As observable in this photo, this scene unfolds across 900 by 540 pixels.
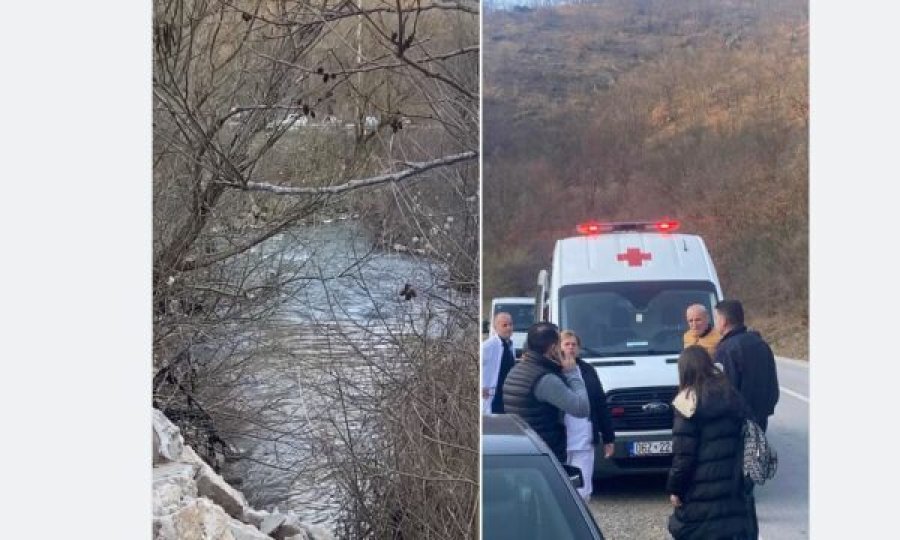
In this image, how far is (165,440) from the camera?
6.37 meters

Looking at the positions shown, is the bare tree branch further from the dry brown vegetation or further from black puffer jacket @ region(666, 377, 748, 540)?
black puffer jacket @ region(666, 377, 748, 540)

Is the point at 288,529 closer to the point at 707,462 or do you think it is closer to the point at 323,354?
the point at 323,354

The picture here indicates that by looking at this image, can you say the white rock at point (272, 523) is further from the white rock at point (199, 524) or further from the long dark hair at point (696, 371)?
the long dark hair at point (696, 371)

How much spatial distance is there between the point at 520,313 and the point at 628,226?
0.70 m

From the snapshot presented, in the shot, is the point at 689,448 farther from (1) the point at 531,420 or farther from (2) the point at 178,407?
(2) the point at 178,407

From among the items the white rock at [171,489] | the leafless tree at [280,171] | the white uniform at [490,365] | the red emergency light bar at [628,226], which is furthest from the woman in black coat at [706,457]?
the white rock at [171,489]

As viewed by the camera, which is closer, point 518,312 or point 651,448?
point 651,448

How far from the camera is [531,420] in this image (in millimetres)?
5824

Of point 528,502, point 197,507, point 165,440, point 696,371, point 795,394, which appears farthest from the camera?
point 165,440

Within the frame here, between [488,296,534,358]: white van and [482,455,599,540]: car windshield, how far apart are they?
601 mm

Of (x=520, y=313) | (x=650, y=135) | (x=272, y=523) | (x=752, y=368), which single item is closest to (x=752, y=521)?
(x=752, y=368)

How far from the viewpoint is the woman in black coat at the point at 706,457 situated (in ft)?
18.6

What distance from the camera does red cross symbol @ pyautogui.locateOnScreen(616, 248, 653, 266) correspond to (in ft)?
19.0

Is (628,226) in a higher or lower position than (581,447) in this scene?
higher
